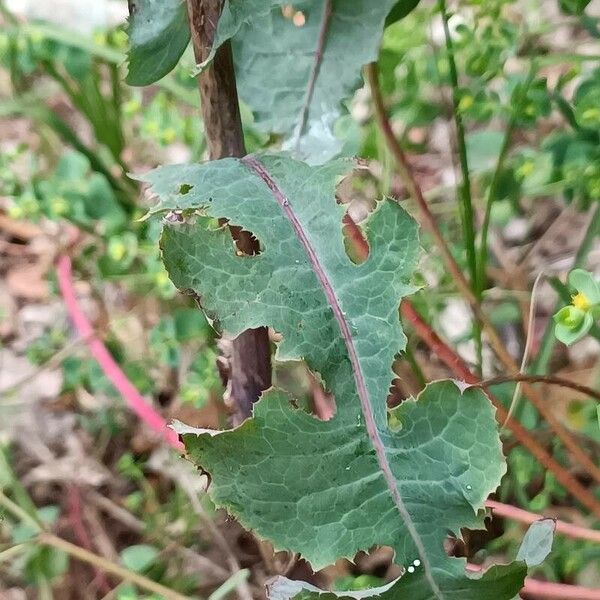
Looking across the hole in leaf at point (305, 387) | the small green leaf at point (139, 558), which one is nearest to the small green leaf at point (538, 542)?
the hole in leaf at point (305, 387)

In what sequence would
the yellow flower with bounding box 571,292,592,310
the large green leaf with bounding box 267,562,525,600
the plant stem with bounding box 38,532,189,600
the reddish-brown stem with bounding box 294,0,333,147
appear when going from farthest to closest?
the plant stem with bounding box 38,532,189,600
the reddish-brown stem with bounding box 294,0,333,147
the yellow flower with bounding box 571,292,592,310
the large green leaf with bounding box 267,562,525,600

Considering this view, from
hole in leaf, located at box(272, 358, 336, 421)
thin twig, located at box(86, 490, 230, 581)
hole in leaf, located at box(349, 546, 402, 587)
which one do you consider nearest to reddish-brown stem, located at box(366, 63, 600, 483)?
hole in leaf, located at box(272, 358, 336, 421)

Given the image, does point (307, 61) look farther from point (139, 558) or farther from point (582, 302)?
point (139, 558)

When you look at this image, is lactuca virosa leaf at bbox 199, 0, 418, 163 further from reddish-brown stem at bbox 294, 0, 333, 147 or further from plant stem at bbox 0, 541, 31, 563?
plant stem at bbox 0, 541, 31, 563

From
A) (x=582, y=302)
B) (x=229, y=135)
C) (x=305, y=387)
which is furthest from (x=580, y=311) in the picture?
(x=305, y=387)

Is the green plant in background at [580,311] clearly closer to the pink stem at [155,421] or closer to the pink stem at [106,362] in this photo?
the pink stem at [155,421]

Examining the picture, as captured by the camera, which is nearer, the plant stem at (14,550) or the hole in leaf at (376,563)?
the plant stem at (14,550)

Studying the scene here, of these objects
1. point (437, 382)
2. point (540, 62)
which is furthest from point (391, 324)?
point (540, 62)
